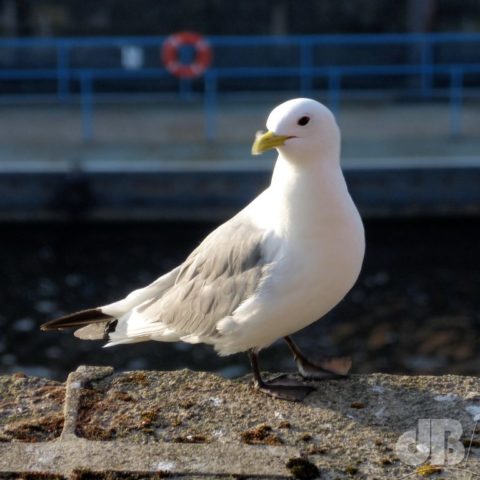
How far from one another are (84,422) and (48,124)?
509 inches

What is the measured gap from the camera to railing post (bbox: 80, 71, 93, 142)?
1534cm

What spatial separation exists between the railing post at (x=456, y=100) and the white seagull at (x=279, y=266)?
11599 mm

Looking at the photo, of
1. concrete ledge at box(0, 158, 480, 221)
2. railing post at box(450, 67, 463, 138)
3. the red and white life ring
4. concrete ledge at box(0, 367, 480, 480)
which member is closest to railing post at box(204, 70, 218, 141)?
the red and white life ring

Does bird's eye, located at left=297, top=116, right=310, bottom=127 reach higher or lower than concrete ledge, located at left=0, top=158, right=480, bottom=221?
higher

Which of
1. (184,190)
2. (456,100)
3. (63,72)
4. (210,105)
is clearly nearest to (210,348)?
(184,190)

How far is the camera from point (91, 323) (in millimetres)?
4082

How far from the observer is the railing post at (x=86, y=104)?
15.3 m

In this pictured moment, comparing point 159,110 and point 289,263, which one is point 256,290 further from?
point 159,110

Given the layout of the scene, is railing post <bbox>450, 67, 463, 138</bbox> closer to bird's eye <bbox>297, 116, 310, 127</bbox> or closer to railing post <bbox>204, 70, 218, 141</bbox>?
railing post <bbox>204, 70, 218, 141</bbox>

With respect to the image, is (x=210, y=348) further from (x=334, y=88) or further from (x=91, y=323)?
(x=334, y=88)

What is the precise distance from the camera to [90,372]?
3.74m

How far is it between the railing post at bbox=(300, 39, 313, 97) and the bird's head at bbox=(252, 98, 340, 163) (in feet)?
44.4

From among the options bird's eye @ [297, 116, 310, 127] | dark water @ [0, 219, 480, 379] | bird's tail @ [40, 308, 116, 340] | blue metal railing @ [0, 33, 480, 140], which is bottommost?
dark water @ [0, 219, 480, 379]

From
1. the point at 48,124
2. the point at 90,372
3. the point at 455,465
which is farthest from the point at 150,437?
the point at 48,124
